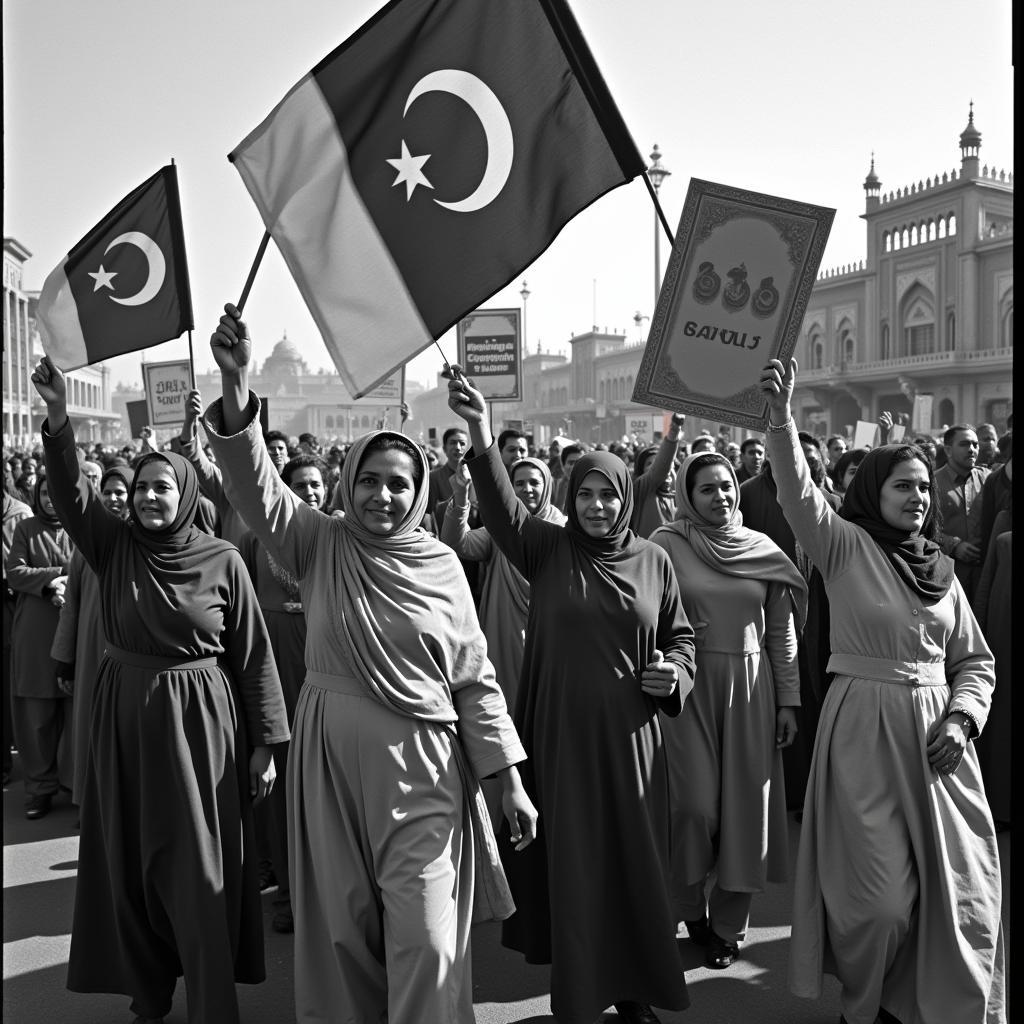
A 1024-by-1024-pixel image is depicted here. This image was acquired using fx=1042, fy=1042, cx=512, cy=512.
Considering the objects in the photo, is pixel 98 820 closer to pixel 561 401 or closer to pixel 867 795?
pixel 867 795

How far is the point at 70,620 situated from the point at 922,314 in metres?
35.6

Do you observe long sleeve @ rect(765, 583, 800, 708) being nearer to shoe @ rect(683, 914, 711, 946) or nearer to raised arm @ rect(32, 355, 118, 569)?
shoe @ rect(683, 914, 711, 946)

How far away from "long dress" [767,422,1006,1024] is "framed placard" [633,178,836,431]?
0.32m

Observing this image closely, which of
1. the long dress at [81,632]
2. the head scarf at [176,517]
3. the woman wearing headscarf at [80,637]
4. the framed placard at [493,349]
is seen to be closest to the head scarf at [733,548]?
the head scarf at [176,517]

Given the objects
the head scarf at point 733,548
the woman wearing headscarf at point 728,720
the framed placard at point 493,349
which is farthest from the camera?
the framed placard at point 493,349

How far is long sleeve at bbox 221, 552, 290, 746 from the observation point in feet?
10.4

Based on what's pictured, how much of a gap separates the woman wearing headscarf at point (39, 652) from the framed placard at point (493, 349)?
4123 mm

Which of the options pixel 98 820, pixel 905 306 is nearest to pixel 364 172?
pixel 98 820

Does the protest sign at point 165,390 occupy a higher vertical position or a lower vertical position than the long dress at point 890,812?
higher

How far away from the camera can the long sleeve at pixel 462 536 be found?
446cm

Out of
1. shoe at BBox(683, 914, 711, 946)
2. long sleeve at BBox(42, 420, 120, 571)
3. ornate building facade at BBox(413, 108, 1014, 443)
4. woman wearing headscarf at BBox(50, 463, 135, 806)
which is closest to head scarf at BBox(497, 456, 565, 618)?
shoe at BBox(683, 914, 711, 946)

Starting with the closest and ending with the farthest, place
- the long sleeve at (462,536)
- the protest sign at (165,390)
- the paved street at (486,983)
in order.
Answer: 1. the paved street at (486,983)
2. the long sleeve at (462,536)
3. the protest sign at (165,390)

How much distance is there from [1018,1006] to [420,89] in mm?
2732

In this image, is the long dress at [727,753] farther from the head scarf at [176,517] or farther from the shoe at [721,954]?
the head scarf at [176,517]
